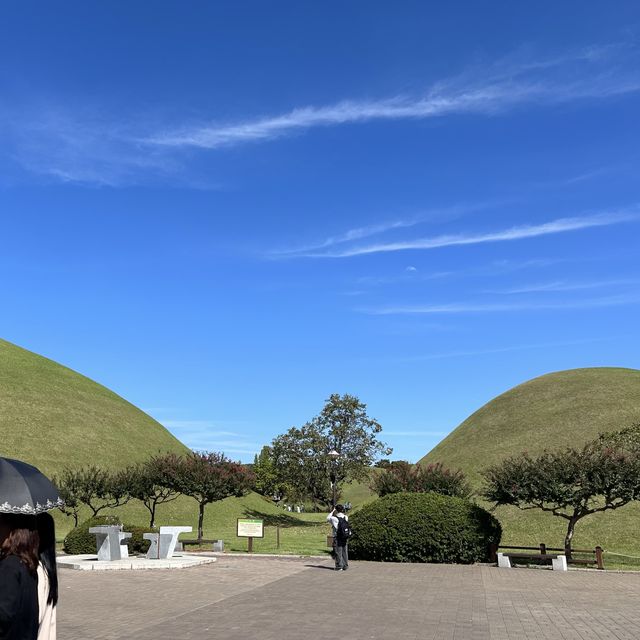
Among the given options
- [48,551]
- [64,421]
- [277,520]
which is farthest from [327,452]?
[48,551]

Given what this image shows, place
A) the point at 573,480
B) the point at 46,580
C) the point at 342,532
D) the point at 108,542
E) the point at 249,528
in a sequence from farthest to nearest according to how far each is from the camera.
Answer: the point at 249,528, the point at 573,480, the point at 108,542, the point at 342,532, the point at 46,580

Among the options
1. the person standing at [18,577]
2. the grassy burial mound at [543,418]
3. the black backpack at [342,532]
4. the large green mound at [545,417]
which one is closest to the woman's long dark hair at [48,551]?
the person standing at [18,577]

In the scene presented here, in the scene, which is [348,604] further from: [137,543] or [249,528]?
[137,543]

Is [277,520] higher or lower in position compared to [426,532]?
higher

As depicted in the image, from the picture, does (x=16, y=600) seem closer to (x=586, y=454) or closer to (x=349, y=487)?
(x=586, y=454)

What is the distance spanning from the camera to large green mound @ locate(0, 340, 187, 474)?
6129 cm

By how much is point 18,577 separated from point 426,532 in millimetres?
24191

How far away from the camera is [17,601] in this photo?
3.64 metres

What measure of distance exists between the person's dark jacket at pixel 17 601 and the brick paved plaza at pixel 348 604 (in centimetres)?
835

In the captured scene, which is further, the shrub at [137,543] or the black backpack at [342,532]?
the shrub at [137,543]

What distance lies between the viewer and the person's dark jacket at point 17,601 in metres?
3.61

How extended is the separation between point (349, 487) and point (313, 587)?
4315 inches

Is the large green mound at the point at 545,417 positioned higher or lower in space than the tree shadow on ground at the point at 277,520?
higher

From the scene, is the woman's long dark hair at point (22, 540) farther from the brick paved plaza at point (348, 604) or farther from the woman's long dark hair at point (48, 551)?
the brick paved plaza at point (348, 604)
